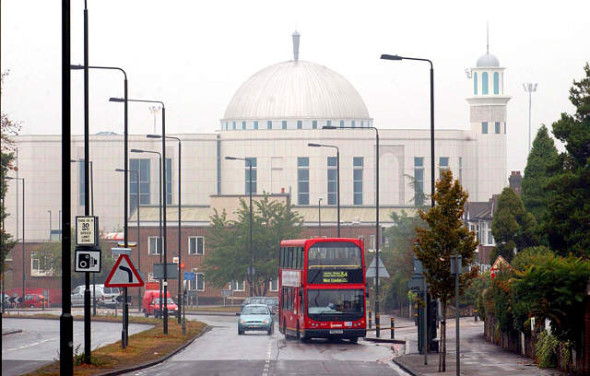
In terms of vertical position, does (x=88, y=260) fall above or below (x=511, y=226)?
below

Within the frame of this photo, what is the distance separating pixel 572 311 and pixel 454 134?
135 meters

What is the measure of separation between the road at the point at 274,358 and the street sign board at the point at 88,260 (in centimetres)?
630

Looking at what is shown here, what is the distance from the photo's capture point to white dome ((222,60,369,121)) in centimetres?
17112

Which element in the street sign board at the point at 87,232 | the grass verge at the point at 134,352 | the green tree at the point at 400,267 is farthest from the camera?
the green tree at the point at 400,267

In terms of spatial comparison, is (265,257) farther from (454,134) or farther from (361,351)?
(454,134)

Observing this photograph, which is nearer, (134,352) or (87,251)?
(87,251)

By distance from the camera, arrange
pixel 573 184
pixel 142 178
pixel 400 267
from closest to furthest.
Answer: pixel 573 184 < pixel 400 267 < pixel 142 178

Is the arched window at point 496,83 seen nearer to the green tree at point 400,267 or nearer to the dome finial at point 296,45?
the dome finial at point 296,45

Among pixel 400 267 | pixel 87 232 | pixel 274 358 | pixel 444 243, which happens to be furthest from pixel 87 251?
pixel 400 267

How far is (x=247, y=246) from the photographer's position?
98.6 m

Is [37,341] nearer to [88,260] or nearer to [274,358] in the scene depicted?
[274,358]

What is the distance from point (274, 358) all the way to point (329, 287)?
9058mm

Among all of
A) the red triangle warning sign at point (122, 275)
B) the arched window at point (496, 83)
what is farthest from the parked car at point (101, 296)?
the arched window at point (496, 83)

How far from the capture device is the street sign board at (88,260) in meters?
25.4
